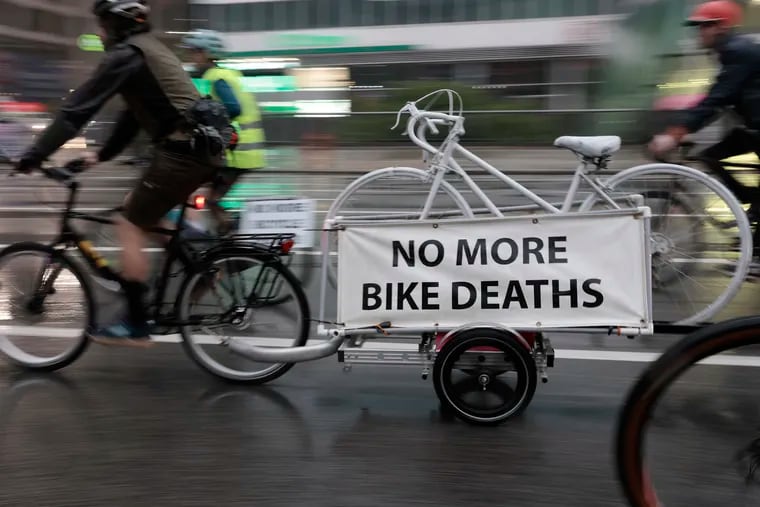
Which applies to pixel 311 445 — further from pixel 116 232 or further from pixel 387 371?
pixel 116 232

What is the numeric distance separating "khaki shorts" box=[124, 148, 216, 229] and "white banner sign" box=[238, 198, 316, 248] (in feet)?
2.23

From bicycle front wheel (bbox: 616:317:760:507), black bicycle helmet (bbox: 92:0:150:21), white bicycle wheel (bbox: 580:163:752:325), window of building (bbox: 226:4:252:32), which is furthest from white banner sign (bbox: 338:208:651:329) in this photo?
window of building (bbox: 226:4:252:32)

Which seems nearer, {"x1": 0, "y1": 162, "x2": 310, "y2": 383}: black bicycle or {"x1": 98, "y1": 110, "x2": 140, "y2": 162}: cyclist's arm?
{"x1": 0, "y1": 162, "x2": 310, "y2": 383}: black bicycle

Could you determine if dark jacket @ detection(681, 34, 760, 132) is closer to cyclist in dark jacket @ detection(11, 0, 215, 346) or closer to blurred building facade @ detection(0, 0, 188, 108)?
cyclist in dark jacket @ detection(11, 0, 215, 346)

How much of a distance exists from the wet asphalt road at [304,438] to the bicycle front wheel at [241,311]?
0.13 m

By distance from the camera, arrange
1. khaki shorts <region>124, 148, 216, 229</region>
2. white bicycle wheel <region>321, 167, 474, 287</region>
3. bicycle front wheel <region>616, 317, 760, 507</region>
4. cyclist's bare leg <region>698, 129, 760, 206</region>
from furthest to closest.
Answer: cyclist's bare leg <region>698, 129, 760, 206</region>
white bicycle wheel <region>321, 167, 474, 287</region>
khaki shorts <region>124, 148, 216, 229</region>
bicycle front wheel <region>616, 317, 760, 507</region>

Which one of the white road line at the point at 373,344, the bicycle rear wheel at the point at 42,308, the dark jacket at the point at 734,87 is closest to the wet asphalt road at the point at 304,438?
the white road line at the point at 373,344

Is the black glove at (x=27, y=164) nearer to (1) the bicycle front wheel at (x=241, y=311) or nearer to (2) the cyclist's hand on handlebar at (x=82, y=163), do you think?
(2) the cyclist's hand on handlebar at (x=82, y=163)

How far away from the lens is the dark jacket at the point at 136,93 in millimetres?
3648

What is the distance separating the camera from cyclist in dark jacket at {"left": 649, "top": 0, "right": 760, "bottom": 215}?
15.4ft

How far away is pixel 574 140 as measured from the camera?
415 cm

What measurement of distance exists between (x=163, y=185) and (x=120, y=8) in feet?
2.90

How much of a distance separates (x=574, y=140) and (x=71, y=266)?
9.32 feet

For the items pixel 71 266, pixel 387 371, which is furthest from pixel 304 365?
pixel 71 266
